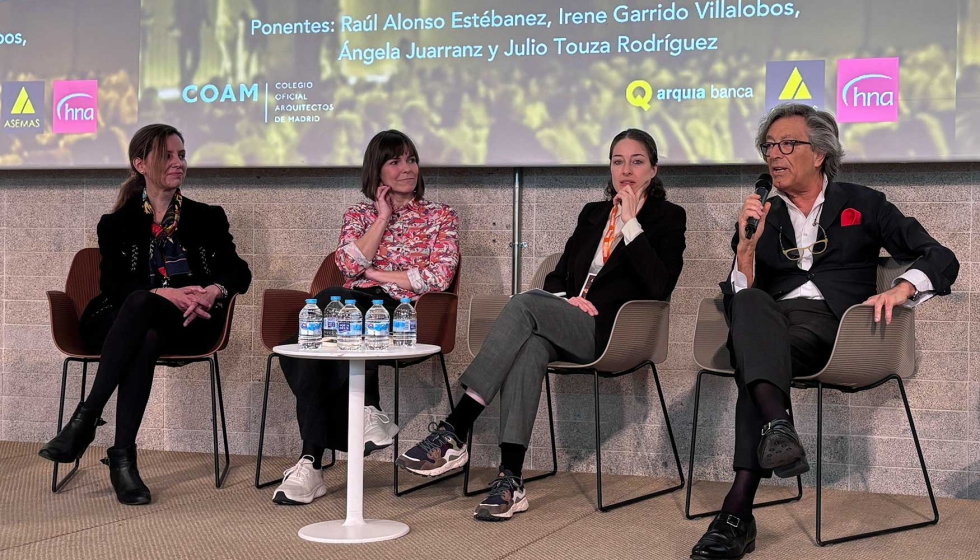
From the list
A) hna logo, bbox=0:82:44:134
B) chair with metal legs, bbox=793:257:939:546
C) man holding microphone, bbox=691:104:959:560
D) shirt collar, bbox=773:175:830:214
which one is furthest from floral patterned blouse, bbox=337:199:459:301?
hna logo, bbox=0:82:44:134

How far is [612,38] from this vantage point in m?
3.78

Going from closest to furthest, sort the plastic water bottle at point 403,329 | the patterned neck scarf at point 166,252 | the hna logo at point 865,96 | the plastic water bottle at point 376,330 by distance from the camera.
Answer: the plastic water bottle at point 376,330 < the plastic water bottle at point 403,329 < the hna logo at point 865,96 < the patterned neck scarf at point 166,252

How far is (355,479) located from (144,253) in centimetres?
133

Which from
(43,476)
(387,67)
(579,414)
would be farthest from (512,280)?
(43,476)

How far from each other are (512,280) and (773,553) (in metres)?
1.58

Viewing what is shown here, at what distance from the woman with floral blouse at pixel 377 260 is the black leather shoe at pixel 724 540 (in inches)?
44.9

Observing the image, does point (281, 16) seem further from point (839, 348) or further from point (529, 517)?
point (839, 348)

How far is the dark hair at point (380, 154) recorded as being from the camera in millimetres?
3713

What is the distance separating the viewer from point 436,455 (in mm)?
2945

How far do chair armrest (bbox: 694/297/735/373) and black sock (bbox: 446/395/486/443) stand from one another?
0.70 meters

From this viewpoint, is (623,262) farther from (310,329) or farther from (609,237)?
(310,329)

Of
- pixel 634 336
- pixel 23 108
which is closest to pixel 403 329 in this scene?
pixel 634 336

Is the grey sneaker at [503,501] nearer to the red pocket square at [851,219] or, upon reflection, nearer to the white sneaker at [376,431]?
the white sneaker at [376,431]

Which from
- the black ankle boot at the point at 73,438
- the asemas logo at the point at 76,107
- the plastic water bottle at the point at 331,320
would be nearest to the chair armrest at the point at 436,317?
the plastic water bottle at the point at 331,320
